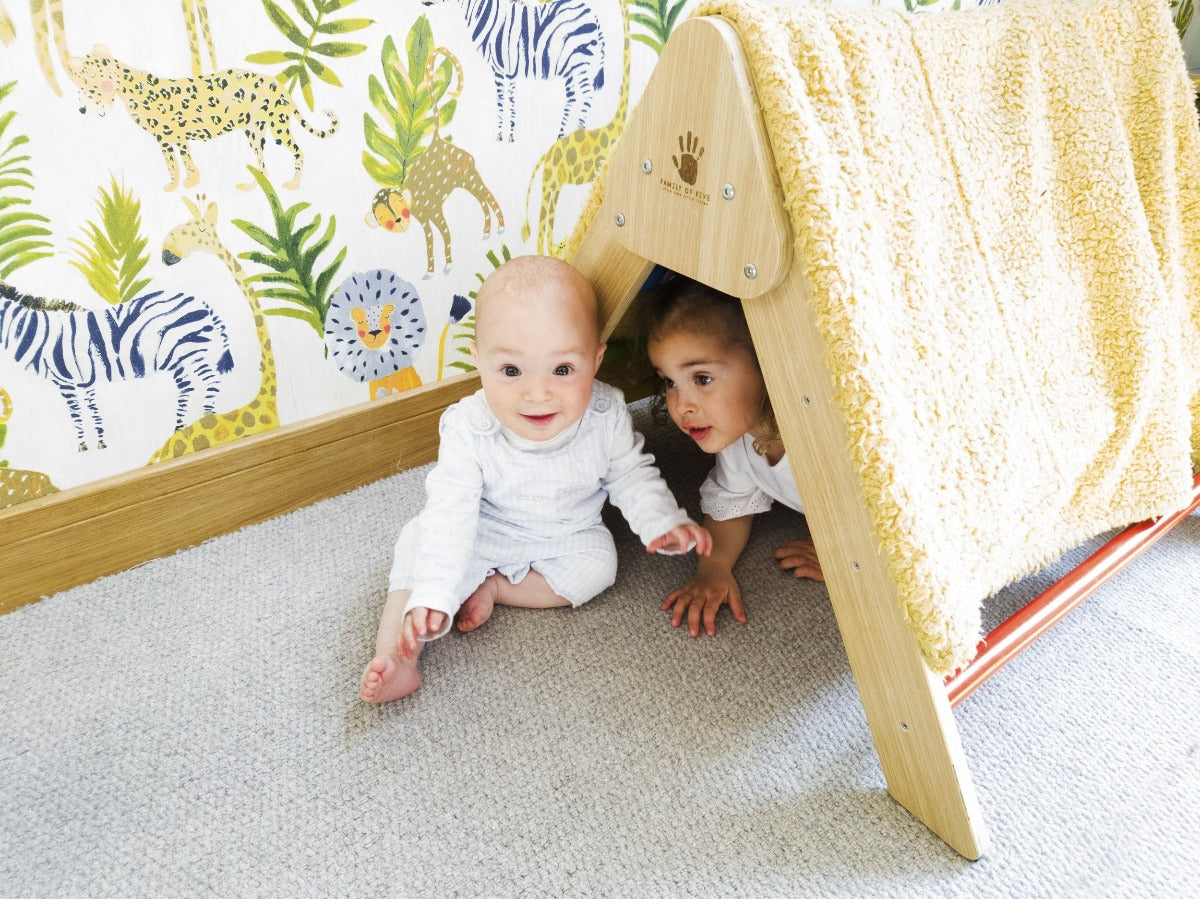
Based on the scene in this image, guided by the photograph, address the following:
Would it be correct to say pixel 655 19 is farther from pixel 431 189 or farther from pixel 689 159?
pixel 689 159

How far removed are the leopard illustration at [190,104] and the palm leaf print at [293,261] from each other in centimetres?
4

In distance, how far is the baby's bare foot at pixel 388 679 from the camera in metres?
0.80

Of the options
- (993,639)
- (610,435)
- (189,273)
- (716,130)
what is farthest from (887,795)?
(189,273)

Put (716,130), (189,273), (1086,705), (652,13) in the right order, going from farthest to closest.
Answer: (652,13) < (189,273) < (1086,705) < (716,130)

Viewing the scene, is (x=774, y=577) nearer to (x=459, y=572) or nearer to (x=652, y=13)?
(x=459, y=572)

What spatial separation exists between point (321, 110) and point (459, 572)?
55 centimetres

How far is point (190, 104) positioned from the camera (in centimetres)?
86

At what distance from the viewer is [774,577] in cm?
100

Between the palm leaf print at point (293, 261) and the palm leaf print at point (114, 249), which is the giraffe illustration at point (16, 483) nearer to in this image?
the palm leaf print at point (114, 249)

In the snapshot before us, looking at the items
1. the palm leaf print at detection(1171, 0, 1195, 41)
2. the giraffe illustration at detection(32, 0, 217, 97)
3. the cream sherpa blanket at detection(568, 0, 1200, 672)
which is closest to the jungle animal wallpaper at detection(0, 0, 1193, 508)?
the giraffe illustration at detection(32, 0, 217, 97)

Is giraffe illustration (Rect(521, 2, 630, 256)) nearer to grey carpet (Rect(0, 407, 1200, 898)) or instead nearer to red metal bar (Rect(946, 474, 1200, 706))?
grey carpet (Rect(0, 407, 1200, 898))

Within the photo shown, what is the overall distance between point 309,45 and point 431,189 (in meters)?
0.21

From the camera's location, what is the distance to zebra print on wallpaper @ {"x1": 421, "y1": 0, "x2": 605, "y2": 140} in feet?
3.29

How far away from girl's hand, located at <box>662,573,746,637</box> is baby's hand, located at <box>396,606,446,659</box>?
0.88 feet
